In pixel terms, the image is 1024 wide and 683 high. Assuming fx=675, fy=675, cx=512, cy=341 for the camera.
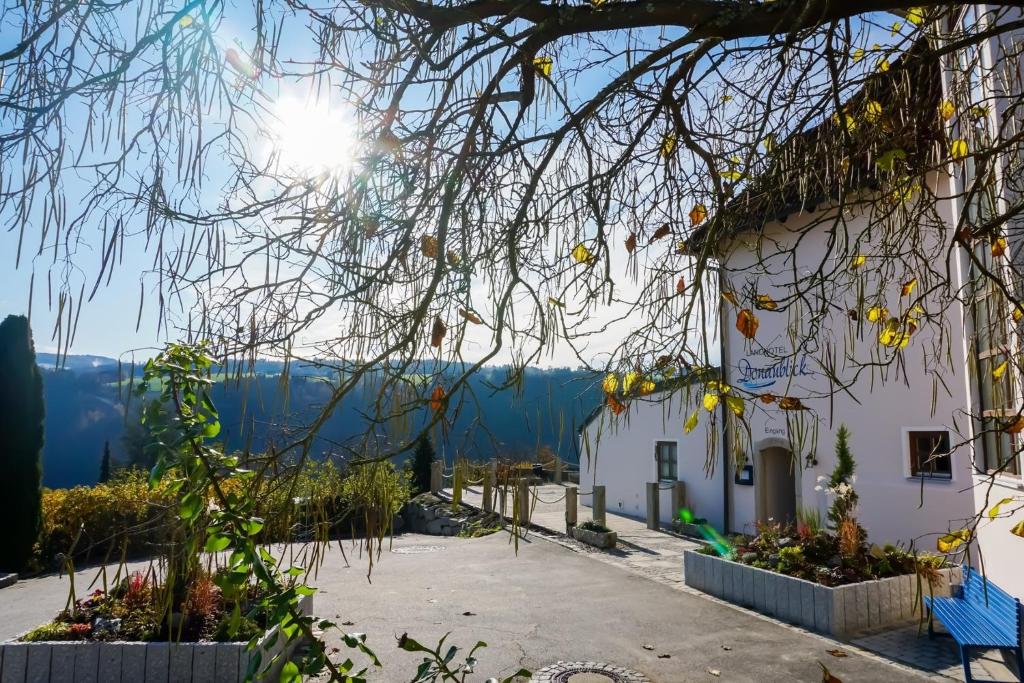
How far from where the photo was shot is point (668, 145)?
3.21 metres

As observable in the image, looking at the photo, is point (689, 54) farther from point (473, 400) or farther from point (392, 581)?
point (392, 581)

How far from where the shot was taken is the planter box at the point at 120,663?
535 centimetres

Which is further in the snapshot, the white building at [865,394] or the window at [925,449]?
the window at [925,449]

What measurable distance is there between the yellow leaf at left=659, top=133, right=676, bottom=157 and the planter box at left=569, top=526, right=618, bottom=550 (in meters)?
10.4

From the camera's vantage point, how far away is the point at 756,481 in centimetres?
1331

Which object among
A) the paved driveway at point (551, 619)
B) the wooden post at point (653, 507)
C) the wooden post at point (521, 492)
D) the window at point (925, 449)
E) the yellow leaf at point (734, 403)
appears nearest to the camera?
the wooden post at point (521, 492)

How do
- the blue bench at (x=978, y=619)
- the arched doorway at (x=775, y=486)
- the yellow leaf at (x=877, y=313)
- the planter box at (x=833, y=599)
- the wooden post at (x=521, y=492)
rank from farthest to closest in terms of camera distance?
the arched doorway at (x=775, y=486) → the planter box at (x=833, y=599) → the blue bench at (x=978, y=619) → the yellow leaf at (x=877, y=313) → the wooden post at (x=521, y=492)

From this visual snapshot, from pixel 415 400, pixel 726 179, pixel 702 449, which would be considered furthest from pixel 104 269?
pixel 702 449

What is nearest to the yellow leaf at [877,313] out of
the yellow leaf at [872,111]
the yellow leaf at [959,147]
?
the yellow leaf at [959,147]

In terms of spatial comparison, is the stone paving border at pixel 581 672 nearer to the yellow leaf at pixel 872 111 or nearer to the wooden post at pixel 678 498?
the yellow leaf at pixel 872 111

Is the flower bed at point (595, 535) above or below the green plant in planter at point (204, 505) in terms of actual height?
below

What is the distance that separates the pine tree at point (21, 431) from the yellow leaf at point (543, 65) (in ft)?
44.0

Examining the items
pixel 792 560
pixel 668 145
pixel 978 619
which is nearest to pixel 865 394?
pixel 792 560

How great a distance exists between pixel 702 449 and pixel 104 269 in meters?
14.9
